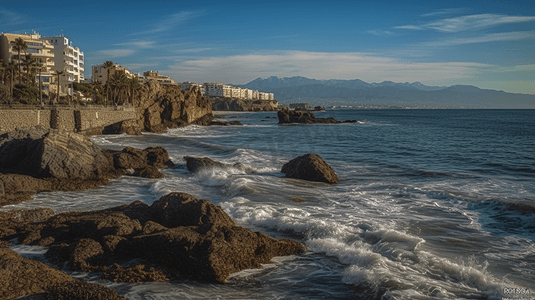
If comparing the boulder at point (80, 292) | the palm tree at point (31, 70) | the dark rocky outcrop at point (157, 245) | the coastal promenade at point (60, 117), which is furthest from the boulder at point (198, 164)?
the palm tree at point (31, 70)

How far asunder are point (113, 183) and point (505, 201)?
15585mm

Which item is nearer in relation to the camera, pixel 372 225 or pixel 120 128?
pixel 372 225

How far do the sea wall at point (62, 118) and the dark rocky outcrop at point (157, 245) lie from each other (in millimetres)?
26568

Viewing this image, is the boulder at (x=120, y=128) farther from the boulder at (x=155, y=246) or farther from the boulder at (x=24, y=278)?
the boulder at (x=24, y=278)

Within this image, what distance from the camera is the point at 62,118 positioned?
125 feet

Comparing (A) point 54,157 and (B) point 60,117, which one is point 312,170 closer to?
(A) point 54,157

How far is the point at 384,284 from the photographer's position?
26.9 feet

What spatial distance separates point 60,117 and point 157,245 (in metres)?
33.8

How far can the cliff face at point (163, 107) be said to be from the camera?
57.8 metres

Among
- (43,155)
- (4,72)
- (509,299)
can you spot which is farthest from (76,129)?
(509,299)

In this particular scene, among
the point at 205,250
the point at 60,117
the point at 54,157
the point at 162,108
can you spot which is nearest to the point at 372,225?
the point at 205,250

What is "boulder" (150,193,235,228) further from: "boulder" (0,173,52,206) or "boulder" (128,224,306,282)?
"boulder" (0,173,52,206)

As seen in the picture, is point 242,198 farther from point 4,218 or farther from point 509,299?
point 509,299

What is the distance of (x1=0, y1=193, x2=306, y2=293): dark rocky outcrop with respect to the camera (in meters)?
8.37
